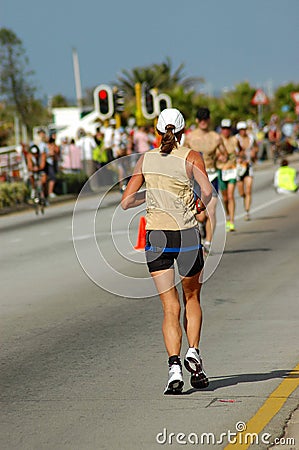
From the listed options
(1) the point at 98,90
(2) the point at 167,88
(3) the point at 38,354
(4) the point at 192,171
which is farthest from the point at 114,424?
(2) the point at 167,88

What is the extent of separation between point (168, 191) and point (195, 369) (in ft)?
3.78

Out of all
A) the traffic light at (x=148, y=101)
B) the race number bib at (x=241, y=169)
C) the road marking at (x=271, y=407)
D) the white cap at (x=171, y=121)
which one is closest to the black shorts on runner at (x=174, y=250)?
the white cap at (x=171, y=121)

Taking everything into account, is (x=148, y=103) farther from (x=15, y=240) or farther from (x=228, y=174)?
(x=228, y=174)

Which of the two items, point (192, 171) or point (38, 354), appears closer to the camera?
point (192, 171)

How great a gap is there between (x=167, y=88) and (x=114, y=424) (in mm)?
71999

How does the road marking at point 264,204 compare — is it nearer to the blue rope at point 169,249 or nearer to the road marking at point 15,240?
the road marking at point 15,240

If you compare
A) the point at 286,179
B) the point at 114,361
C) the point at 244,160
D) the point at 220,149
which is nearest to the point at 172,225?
the point at 114,361

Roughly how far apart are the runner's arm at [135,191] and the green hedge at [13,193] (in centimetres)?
2083

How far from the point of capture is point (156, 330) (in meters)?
9.44

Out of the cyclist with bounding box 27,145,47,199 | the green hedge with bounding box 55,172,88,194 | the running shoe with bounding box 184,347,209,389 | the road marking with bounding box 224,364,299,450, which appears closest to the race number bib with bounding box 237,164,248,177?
the cyclist with bounding box 27,145,47,199

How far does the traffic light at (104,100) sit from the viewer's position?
113ft

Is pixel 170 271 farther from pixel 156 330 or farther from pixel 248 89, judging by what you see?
pixel 248 89

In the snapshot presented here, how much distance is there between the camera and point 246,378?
7324 millimetres

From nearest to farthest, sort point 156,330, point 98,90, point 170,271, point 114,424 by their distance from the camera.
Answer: point 114,424, point 170,271, point 156,330, point 98,90
